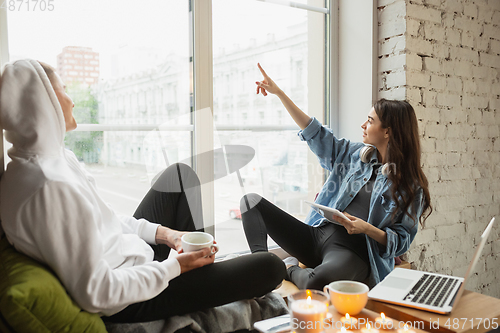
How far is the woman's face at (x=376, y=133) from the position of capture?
199 cm

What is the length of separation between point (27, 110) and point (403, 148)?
1.64m

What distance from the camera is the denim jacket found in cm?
186

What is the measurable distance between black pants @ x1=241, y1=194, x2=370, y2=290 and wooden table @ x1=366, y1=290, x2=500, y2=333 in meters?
0.55

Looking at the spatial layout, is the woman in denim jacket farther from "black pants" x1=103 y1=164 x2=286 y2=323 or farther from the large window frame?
"black pants" x1=103 y1=164 x2=286 y2=323

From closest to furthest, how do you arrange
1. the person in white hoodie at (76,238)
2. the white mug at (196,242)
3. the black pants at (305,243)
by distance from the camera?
the person in white hoodie at (76,238), the white mug at (196,242), the black pants at (305,243)

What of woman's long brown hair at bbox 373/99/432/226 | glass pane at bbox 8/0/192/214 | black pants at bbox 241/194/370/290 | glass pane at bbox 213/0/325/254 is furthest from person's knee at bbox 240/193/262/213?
woman's long brown hair at bbox 373/99/432/226

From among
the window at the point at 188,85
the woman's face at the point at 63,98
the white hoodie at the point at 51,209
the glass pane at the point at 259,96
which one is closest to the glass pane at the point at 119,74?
the window at the point at 188,85

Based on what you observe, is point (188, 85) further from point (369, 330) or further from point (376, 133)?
point (369, 330)

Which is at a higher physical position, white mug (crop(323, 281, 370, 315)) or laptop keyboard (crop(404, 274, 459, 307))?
white mug (crop(323, 281, 370, 315))

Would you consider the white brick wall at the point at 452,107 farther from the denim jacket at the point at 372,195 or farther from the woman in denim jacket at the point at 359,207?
the denim jacket at the point at 372,195

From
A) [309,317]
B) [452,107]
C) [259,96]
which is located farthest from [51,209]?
[452,107]

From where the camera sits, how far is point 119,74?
69.2 inches

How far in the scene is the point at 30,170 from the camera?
1002 mm

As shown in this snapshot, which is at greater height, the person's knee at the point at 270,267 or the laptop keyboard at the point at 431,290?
the person's knee at the point at 270,267
